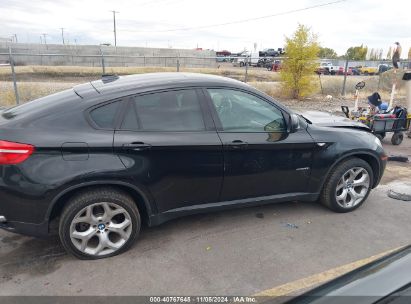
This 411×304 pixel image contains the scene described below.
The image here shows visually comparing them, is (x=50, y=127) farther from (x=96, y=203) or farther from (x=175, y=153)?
(x=175, y=153)

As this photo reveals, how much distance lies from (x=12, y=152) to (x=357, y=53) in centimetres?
9090

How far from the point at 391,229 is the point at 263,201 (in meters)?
1.55

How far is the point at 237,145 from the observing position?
132 inches

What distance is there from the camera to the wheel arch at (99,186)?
112 inches

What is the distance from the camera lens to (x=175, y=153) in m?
3.16

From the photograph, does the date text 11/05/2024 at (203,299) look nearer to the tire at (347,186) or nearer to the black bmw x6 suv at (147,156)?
the black bmw x6 suv at (147,156)

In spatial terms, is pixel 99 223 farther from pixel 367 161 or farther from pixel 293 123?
pixel 367 161

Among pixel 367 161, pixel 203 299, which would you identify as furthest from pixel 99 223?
pixel 367 161

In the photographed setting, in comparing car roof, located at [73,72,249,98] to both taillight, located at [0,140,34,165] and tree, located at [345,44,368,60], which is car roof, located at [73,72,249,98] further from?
tree, located at [345,44,368,60]

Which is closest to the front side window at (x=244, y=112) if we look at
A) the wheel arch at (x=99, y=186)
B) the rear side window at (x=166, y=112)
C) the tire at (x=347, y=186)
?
the rear side window at (x=166, y=112)

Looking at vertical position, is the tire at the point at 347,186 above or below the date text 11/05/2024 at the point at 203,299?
above

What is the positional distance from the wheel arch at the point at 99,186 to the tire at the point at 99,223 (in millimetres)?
47

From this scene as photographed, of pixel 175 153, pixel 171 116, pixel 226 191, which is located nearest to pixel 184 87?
Result: pixel 171 116

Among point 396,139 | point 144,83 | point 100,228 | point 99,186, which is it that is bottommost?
point 396,139
